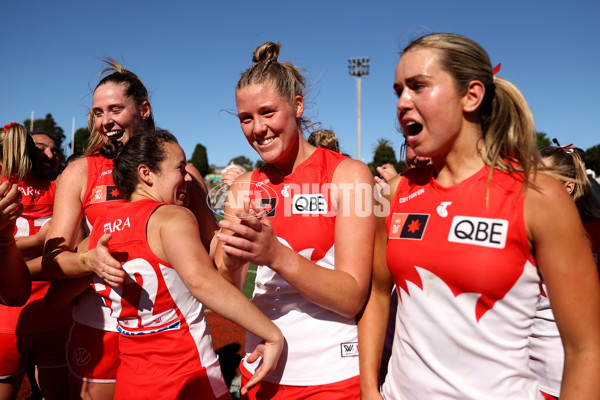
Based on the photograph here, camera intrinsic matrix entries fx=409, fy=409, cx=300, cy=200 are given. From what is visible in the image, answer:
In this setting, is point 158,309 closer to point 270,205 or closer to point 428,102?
point 270,205

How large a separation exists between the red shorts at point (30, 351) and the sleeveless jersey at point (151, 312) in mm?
1480

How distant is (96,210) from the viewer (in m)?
2.74

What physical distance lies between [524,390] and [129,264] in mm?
1894

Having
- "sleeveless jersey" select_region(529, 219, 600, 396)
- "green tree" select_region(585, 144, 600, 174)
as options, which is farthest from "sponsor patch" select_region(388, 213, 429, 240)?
"green tree" select_region(585, 144, 600, 174)

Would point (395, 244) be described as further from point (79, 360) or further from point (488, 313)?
point (79, 360)

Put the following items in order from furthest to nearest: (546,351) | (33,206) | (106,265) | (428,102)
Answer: (33,206)
(546,351)
(106,265)
(428,102)

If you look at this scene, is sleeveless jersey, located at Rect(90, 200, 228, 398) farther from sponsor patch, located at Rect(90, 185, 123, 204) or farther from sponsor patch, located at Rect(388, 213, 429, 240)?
sponsor patch, located at Rect(388, 213, 429, 240)

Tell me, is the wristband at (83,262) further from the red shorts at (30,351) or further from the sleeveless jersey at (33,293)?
the red shorts at (30,351)

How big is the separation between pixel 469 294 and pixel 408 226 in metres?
0.38

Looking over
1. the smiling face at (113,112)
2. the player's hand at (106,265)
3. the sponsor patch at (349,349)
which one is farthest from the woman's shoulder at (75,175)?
the sponsor patch at (349,349)

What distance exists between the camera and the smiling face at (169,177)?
8.18 ft

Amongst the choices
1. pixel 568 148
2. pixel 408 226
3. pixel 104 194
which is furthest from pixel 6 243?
pixel 568 148

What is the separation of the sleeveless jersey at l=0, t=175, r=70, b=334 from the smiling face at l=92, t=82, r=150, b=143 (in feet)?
3.68

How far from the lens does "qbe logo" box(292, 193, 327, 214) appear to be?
78.3 inches
